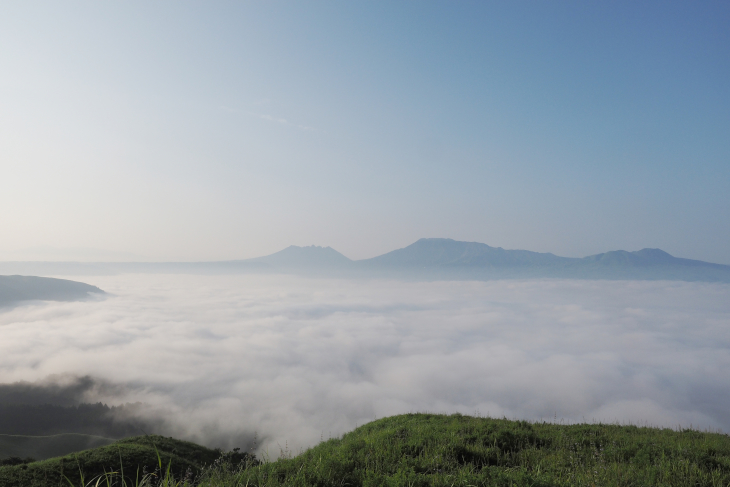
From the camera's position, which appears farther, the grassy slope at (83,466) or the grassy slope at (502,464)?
the grassy slope at (83,466)

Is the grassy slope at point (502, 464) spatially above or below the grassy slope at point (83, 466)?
above

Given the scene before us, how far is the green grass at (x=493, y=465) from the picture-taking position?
7.41 meters

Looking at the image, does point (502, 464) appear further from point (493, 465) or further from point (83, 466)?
point (83, 466)

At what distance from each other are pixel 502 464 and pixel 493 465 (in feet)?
2.77

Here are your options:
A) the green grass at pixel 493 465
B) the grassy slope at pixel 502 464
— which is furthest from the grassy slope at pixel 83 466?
the grassy slope at pixel 502 464

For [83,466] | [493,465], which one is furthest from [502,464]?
[83,466]

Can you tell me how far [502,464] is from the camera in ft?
34.2

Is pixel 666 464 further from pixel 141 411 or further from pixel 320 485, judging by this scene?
pixel 141 411

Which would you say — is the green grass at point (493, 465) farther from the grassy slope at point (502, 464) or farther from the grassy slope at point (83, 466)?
the grassy slope at point (83, 466)

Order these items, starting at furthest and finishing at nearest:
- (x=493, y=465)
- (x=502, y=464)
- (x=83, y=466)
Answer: (x=83, y=466) → (x=502, y=464) → (x=493, y=465)

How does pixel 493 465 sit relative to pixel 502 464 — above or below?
above

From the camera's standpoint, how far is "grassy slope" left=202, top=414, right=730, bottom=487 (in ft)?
24.5

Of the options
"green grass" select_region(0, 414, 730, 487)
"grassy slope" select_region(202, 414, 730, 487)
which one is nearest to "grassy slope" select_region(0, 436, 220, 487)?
"green grass" select_region(0, 414, 730, 487)

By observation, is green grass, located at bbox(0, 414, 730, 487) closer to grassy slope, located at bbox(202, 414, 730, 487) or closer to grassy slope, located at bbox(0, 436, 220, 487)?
grassy slope, located at bbox(202, 414, 730, 487)
